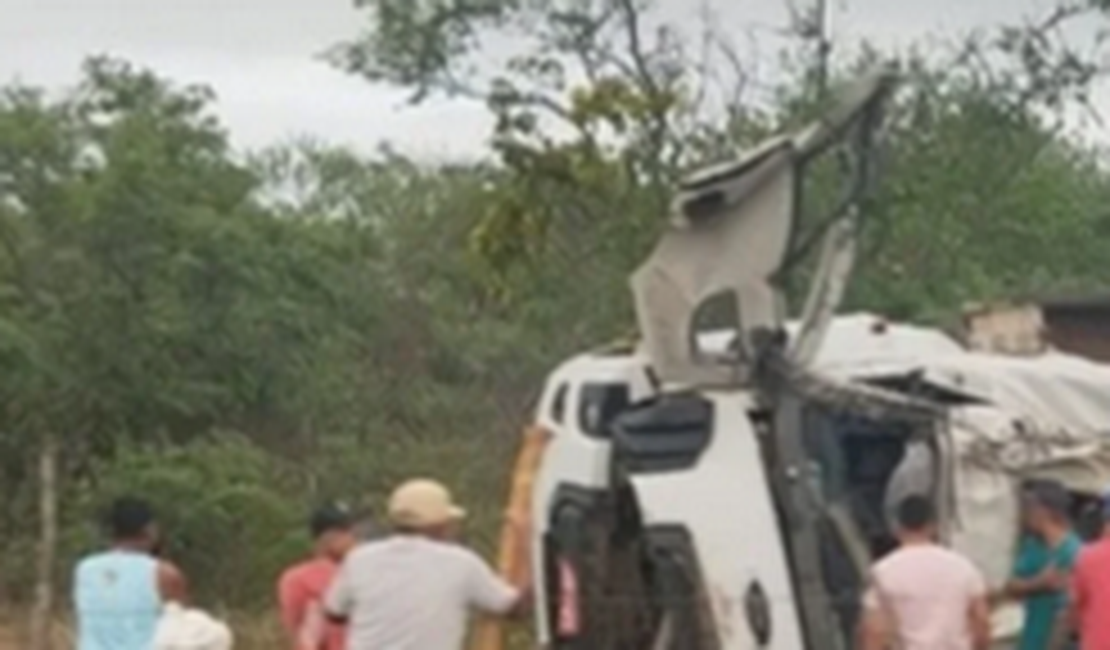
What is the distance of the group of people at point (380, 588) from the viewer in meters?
9.11

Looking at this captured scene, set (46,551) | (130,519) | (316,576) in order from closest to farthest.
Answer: (130,519) < (316,576) < (46,551)

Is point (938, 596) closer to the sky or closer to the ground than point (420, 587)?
closer to the ground

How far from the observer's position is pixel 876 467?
11383 millimetres

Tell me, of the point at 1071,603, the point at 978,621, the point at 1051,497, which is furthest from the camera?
the point at 1051,497

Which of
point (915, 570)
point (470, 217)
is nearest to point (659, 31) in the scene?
point (470, 217)

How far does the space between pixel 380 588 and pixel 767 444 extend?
2248 mm

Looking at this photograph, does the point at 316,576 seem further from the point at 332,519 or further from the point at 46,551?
the point at 46,551

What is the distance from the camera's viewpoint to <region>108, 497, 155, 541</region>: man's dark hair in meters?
9.89

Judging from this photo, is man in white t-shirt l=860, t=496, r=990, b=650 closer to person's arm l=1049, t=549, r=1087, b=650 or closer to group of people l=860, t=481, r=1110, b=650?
group of people l=860, t=481, r=1110, b=650

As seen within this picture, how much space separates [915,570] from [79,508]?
51.7 feet

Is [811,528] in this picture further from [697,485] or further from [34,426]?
[34,426]

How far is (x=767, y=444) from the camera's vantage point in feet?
35.9

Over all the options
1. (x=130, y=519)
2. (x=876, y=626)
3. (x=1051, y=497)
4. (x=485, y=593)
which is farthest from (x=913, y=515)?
(x=130, y=519)

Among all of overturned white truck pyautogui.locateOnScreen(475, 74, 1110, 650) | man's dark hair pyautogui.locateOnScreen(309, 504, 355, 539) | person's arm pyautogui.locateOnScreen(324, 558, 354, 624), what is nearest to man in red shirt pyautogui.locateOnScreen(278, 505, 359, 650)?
man's dark hair pyautogui.locateOnScreen(309, 504, 355, 539)
